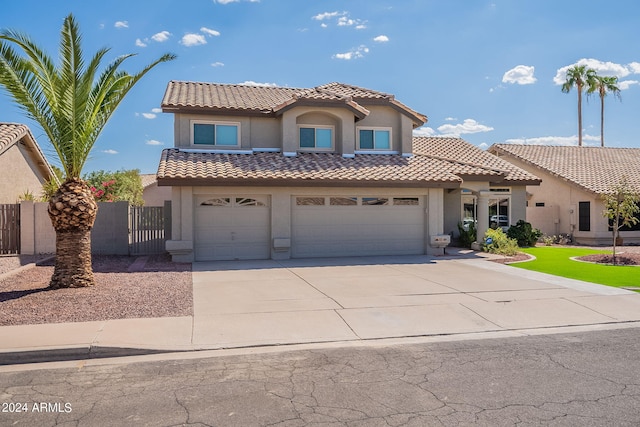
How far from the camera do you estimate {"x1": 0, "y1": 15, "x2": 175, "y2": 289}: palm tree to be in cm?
1056

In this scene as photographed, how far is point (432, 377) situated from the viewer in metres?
5.76

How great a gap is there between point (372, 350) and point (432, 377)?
1255 mm

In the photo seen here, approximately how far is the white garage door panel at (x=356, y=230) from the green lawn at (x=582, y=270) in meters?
4.18

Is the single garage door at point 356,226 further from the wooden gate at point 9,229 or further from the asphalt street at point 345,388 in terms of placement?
the asphalt street at point 345,388

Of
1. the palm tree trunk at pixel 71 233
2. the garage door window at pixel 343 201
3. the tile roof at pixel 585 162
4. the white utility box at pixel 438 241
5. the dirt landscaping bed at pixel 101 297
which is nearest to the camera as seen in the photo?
the dirt landscaping bed at pixel 101 297

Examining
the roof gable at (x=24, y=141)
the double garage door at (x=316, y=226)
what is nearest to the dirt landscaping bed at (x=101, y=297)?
the double garage door at (x=316, y=226)

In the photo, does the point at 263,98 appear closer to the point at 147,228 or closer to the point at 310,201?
the point at 310,201

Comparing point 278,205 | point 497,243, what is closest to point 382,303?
point 278,205

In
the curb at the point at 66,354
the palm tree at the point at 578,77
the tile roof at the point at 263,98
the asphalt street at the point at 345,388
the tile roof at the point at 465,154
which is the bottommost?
the asphalt street at the point at 345,388

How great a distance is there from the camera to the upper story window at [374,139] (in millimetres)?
20562

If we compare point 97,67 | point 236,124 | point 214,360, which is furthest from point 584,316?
point 236,124

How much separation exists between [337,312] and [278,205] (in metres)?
8.61

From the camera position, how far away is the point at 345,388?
5391 millimetres

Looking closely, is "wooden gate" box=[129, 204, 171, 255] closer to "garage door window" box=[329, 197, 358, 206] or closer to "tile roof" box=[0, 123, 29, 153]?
"tile roof" box=[0, 123, 29, 153]
